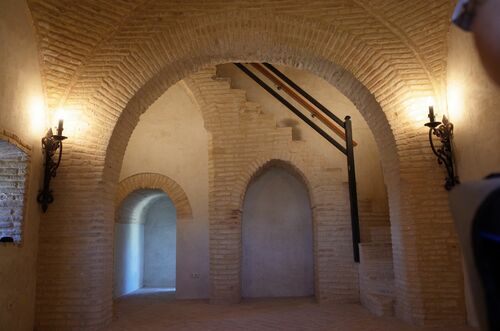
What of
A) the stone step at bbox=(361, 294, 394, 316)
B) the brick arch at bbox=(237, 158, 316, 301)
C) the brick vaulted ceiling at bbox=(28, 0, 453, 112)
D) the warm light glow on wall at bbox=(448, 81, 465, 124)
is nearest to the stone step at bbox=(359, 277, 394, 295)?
the stone step at bbox=(361, 294, 394, 316)

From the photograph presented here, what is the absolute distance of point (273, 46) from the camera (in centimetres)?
587

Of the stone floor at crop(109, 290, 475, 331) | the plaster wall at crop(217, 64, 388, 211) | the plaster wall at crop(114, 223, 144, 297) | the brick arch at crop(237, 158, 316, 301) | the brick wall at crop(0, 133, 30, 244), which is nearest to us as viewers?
the brick wall at crop(0, 133, 30, 244)

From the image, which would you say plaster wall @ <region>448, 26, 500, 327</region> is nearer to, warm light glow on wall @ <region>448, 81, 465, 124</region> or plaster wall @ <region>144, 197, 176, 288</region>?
warm light glow on wall @ <region>448, 81, 465, 124</region>

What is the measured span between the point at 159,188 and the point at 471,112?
6319mm

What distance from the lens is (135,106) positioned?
5844 millimetres

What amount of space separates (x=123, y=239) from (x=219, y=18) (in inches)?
244

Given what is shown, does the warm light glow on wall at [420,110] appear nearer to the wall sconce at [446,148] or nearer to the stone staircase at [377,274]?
the wall sconce at [446,148]

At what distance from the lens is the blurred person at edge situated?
1.46 metres

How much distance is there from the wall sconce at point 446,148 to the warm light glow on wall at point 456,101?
0.10 metres

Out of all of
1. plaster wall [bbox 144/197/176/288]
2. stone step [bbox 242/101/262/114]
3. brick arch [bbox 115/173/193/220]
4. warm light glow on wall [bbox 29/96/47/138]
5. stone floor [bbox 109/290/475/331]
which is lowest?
stone floor [bbox 109/290/475/331]

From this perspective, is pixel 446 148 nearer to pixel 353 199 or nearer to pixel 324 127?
pixel 353 199

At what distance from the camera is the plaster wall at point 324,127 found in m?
8.81

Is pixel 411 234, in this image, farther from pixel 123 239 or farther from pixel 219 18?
pixel 123 239

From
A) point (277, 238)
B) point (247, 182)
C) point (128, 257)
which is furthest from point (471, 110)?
point (128, 257)
